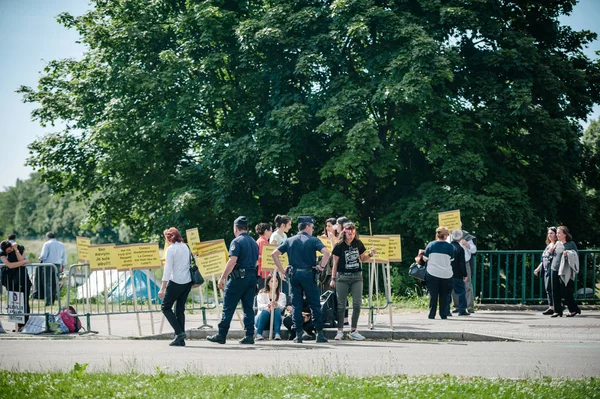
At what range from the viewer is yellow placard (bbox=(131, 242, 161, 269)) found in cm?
1535

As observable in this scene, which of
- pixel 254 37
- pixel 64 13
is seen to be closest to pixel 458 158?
pixel 254 37

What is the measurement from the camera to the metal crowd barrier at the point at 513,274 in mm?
19016

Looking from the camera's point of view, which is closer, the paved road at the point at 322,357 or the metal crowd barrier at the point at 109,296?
the paved road at the point at 322,357

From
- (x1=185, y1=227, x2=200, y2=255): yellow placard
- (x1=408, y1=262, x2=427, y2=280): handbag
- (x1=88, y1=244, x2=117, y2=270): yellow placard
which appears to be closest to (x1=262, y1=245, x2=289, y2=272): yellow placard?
(x1=185, y1=227, x2=200, y2=255): yellow placard

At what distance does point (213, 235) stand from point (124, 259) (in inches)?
533

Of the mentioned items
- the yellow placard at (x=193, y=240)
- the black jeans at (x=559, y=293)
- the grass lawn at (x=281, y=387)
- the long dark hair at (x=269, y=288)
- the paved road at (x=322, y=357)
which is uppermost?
the yellow placard at (x=193, y=240)

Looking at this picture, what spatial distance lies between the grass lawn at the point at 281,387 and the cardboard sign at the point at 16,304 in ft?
23.7

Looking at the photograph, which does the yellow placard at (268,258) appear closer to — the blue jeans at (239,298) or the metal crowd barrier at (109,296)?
the blue jeans at (239,298)

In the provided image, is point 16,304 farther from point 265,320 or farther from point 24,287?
point 265,320

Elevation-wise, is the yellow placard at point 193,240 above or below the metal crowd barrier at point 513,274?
above

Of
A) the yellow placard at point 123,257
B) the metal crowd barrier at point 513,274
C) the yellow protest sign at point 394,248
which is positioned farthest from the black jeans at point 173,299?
the metal crowd barrier at point 513,274

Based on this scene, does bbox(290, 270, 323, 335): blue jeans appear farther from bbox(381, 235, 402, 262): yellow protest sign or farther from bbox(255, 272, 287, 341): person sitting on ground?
bbox(381, 235, 402, 262): yellow protest sign

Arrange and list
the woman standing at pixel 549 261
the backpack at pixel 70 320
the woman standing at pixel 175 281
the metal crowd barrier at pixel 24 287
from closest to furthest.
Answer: the woman standing at pixel 175 281 → the backpack at pixel 70 320 → the metal crowd barrier at pixel 24 287 → the woman standing at pixel 549 261

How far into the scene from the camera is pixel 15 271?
53.5 feet
